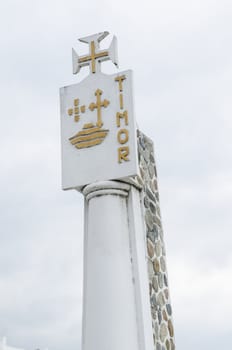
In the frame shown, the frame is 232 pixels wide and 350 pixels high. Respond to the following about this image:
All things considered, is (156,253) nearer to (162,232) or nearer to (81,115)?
(162,232)

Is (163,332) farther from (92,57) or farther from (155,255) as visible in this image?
(92,57)

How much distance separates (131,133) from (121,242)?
1195mm

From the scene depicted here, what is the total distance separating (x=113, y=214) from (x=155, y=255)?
963 mm

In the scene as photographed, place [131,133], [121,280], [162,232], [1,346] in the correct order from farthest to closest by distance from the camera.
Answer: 1. [1,346]
2. [162,232]
3. [131,133]
4. [121,280]

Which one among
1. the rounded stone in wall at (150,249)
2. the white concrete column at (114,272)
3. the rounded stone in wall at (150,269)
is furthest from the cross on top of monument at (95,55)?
the rounded stone in wall at (150,269)

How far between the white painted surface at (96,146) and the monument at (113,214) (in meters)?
0.01

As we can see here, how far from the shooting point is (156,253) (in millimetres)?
7738

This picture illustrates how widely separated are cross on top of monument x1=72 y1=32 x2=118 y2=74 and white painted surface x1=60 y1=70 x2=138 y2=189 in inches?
7.4

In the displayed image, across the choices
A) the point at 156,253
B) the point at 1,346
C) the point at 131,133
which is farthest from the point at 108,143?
the point at 1,346

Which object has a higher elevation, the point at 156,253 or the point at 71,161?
the point at 71,161

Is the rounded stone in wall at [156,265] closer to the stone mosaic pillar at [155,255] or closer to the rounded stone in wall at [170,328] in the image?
the stone mosaic pillar at [155,255]

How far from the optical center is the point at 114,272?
680 centimetres

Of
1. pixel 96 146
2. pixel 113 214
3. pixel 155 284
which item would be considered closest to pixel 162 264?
pixel 155 284

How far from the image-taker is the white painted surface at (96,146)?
7164 millimetres
